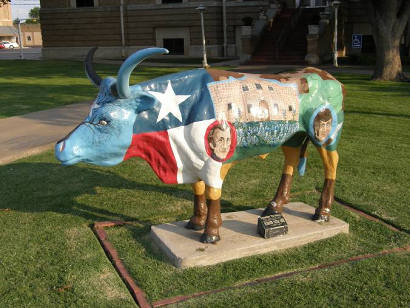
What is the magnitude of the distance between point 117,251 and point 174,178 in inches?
41.7

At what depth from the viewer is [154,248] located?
4723 millimetres

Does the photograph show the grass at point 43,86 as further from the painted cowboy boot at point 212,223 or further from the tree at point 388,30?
the tree at point 388,30

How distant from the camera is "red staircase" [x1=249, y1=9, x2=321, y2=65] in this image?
24609 millimetres

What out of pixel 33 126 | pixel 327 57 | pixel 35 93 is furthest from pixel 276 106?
pixel 327 57

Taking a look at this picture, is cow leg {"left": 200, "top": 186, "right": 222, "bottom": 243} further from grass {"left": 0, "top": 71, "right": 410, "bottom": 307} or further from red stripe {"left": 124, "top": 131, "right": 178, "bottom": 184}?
red stripe {"left": 124, "top": 131, "right": 178, "bottom": 184}

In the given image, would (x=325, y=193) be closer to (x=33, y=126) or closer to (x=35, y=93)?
(x=33, y=126)

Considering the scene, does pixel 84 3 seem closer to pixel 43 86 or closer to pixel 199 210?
pixel 43 86

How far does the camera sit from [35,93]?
53.2 feet

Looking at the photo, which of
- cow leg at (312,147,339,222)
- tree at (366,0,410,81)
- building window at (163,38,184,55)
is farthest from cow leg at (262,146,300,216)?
building window at (163,38,184,55)

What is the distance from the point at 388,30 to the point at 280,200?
13968 millimetres

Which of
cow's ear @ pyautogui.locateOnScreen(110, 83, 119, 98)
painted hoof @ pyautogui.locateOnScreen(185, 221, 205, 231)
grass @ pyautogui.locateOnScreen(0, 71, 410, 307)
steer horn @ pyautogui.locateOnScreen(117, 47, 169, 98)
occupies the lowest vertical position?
grass @ pyautogui.locateOnScreen(0, 71, 410, 307)

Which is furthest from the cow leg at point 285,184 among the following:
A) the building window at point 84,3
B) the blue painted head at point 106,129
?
the building window at point 84,3

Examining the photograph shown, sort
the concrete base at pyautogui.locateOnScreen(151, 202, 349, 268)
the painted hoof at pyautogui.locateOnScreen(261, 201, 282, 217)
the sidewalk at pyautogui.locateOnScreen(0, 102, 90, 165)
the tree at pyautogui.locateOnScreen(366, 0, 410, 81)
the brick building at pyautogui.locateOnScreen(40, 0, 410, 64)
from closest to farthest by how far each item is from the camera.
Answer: the concrete base at pyautogui.locateOnScreen(151, 202, 349, 268) < the painted hoof at pyautogui.locateOnScreen(261, 201, 282, 217) < the sidewalk at pyautogui.locateOnScreen(0, 102, 90, 165) < the tree at pyautogui.locateOnScreen(366, 0, 410, 81) < the brick building at pyautogui.locateOnScreen(40, 0, 410, 64)

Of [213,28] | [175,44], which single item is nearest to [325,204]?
[213,28]
